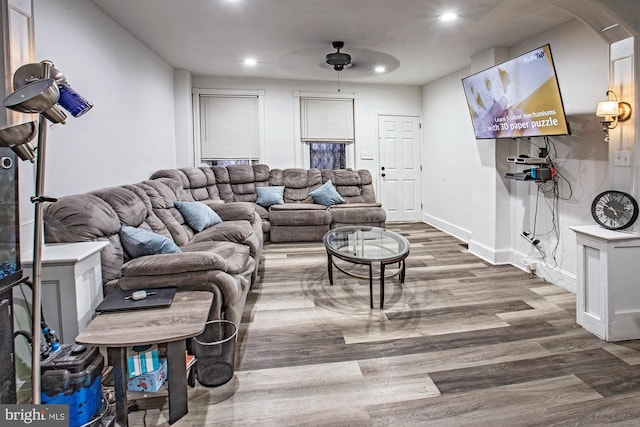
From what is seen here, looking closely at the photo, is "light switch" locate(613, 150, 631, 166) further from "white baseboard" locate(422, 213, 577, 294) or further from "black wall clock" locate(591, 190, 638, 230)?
"white baseboard" locate(422, 213, 577, 294)

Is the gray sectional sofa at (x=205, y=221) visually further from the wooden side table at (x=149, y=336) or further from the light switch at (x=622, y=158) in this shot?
the light switch at (x=622, y=158)

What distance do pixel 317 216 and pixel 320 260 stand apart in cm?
111

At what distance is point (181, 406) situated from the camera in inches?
72.4

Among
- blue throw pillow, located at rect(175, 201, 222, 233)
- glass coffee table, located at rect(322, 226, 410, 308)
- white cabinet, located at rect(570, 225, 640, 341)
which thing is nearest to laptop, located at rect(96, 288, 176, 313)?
glass coffee table, located at rect(322, 226, 410, 308)

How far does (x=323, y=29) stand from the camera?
12.2 ft

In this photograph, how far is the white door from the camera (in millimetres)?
6887

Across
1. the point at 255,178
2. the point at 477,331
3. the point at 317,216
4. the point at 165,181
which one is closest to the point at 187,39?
the point at 165,181

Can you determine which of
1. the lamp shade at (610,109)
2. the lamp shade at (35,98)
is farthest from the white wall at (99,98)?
the lamp shade at (610,109)

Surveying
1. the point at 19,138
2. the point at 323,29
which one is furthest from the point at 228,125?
the point at 19,138

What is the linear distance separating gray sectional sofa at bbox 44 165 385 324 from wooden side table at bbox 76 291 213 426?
14.4 inches

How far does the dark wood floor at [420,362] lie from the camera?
1.89 metres

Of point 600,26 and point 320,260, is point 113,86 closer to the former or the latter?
point 320,260

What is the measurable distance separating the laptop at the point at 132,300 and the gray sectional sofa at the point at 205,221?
7 cm

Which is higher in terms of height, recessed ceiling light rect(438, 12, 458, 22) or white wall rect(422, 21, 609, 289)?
recessed ceiling light rect(438, 12, 458, 22)
